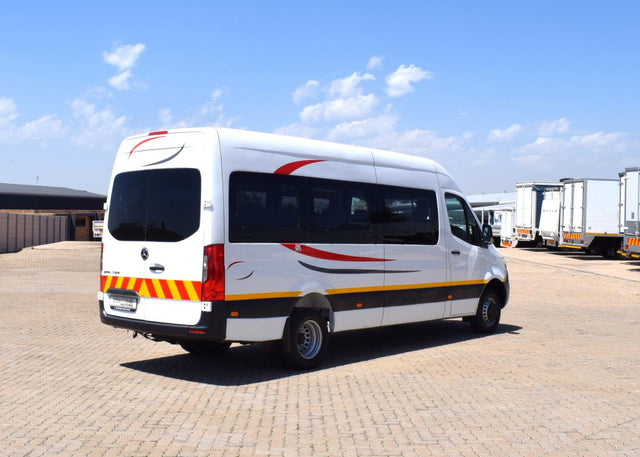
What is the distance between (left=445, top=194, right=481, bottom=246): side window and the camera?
11344mm

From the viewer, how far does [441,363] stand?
372 inches

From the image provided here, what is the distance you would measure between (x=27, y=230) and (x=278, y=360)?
41.8 metres

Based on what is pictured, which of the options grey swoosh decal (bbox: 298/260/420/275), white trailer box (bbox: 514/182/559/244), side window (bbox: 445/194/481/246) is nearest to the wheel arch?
side window (bbox: 445/194/481/246)

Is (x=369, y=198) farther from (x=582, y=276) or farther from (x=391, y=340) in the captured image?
(x=582, y=276)

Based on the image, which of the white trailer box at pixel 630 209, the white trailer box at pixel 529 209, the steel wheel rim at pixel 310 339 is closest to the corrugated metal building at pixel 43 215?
the white trailer box at pixel 529 209

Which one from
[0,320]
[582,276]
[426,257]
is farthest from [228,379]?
[582,276]

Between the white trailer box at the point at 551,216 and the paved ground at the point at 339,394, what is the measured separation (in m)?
24.6

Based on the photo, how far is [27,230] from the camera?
155ft

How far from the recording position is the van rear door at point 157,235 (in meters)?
8.12

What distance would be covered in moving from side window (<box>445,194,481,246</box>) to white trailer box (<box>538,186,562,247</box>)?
26.5 metres

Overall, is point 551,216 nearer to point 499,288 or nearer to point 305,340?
point 499,288

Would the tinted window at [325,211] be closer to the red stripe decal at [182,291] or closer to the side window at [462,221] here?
the side window at [462,221]

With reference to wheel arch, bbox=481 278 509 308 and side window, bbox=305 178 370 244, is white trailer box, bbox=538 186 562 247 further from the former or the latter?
side window, bbox=305 178 370 244

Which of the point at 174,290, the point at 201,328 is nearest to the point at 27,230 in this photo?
the point at 174,290
